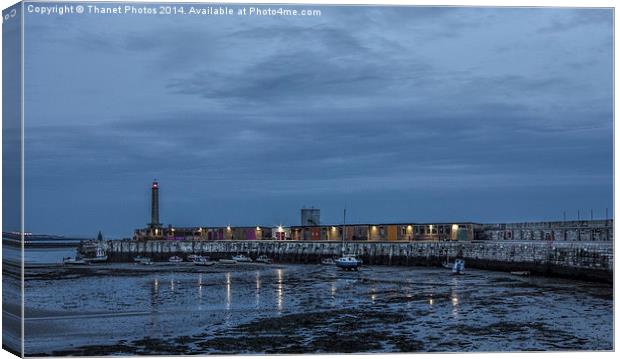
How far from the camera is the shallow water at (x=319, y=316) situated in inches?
949

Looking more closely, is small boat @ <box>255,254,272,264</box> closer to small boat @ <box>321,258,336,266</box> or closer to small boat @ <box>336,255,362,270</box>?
small boat @ <box>321,258,336,266</box>

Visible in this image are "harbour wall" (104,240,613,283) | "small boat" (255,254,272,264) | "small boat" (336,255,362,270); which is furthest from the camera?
"small boat" (255,254,272,264)

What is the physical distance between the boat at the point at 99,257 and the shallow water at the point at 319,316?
41378mm

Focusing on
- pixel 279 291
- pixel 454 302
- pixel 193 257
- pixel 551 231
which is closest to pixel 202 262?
pixel 193 257

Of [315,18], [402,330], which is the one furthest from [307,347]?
[315,18]

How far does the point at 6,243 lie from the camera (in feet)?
68.4

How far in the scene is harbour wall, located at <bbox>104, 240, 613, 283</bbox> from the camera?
46562 mm

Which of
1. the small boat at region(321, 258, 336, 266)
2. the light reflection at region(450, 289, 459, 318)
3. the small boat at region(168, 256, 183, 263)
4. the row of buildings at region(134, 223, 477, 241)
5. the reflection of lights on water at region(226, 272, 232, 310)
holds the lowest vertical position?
the small boat at region(168, 256, 183, 263)

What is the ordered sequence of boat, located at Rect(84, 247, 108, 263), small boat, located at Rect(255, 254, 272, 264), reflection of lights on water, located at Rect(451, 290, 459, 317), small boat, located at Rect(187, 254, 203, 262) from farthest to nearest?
1. boat, located at Rect(84, 247, 108, 263)
2. small boat, located at Rect(187, 254, 203, 262)
3. small boat, located at Rect(255, 254, 272, 264)
4. reflection of lights on water, located at Rect(451, 290, 459, 317)

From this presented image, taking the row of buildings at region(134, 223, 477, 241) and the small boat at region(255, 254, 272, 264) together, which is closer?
the row of buildings at region(134, 223, 477, 241)

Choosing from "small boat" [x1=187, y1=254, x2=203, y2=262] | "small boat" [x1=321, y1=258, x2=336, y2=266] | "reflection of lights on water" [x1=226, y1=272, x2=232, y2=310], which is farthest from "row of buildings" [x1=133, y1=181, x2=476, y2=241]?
"reflection of lights on water" [x1=226, y1=272, x2=232, y2=310]

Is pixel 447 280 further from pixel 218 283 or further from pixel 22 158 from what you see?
pixel 22 158

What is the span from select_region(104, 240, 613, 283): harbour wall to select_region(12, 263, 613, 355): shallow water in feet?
6.52

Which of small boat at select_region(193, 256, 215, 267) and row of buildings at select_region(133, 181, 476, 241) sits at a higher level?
row of buildings at select_region(133, 181, 476, 241)
